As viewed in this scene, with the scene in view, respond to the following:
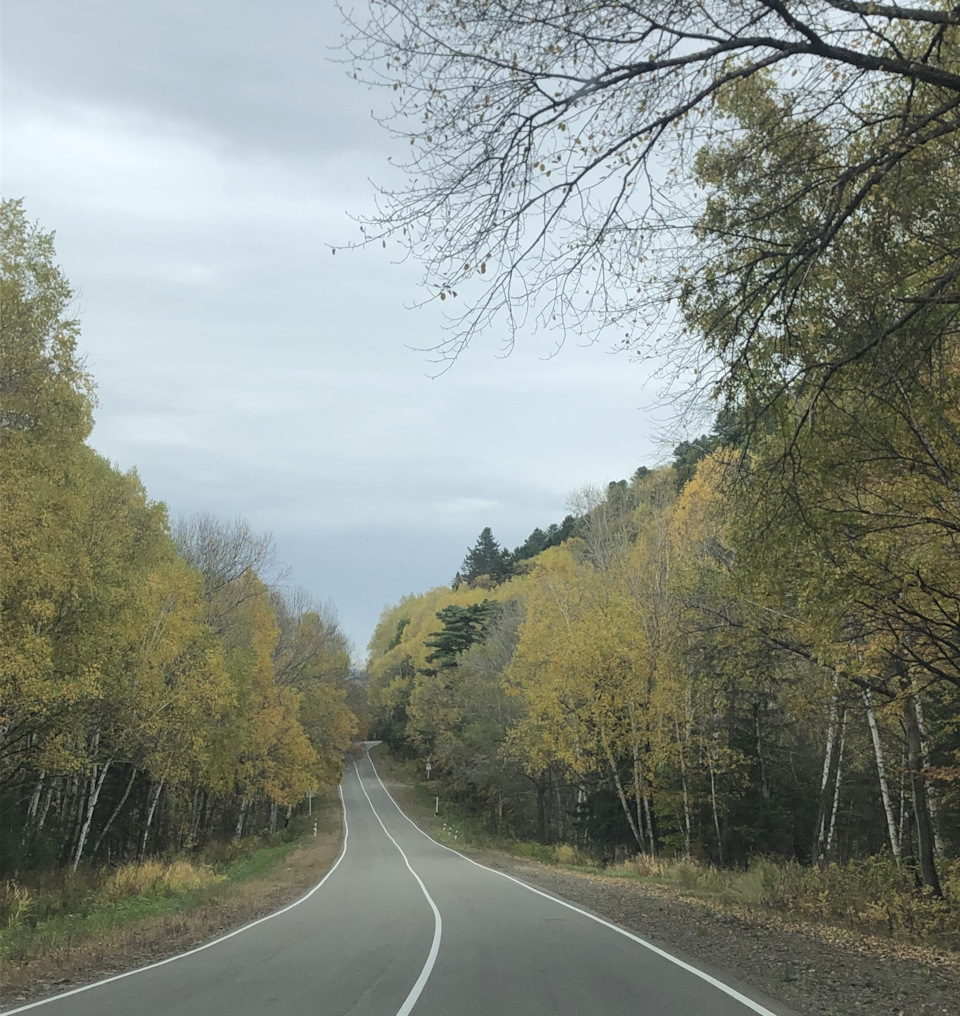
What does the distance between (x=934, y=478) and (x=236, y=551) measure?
3334 cm

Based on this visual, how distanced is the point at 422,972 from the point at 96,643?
11693mm

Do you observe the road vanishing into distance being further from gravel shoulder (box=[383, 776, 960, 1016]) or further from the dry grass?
the dry grass

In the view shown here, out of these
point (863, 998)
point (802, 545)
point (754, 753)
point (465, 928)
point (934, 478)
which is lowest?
point (465, 928)

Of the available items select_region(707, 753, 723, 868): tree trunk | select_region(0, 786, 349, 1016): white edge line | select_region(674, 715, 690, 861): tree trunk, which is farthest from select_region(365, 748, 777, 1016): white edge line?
select_region(707, 753, 723, 868): tree trunk

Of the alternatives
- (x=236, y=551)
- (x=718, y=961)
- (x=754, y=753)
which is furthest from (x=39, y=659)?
(x=236, y=551)

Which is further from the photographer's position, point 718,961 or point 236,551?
point 236,551

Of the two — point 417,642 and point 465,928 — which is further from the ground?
point 417,642

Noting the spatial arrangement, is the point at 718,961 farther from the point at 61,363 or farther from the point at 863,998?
the point at 61,363

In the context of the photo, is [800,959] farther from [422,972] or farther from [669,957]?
[422,972]

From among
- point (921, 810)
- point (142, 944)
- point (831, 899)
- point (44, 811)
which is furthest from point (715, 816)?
point (44, 811)

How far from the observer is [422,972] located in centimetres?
870

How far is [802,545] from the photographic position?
854 centimetres

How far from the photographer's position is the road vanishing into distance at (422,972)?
7031mm

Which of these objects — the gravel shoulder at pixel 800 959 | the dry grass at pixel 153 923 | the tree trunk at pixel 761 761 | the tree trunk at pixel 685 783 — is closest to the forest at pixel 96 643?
the dry grass at pixel 153 923
